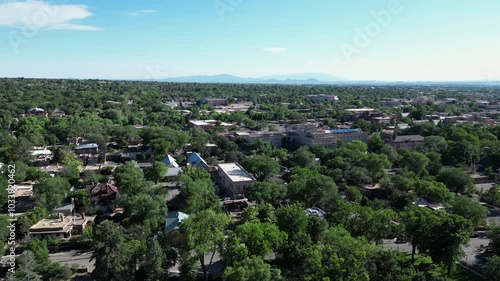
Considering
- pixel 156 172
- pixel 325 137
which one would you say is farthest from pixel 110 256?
pixel 325 137

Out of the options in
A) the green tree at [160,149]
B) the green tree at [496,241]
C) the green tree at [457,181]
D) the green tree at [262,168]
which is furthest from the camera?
the green tree at [160,149]

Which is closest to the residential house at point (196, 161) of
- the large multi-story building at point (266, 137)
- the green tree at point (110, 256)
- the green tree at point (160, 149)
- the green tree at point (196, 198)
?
the green tree at point (160, 149)

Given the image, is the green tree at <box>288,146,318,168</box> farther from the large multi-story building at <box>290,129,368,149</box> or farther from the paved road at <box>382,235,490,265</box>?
the paved road at <box>382,235,490,265</box>

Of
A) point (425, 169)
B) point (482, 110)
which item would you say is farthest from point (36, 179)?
point (482, 110)

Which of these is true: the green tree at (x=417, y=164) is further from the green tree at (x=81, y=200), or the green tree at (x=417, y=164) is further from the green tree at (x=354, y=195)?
the green tree at (x=81, y=200)

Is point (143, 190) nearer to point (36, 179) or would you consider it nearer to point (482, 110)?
point (36, 179)

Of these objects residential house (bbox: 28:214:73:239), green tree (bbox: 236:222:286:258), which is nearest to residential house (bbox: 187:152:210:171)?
residential house (bbox: 28:214:73:239)
